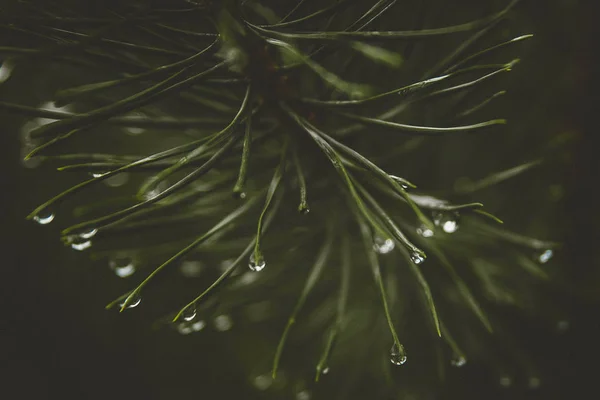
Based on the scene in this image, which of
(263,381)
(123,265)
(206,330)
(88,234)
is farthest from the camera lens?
(206,330)

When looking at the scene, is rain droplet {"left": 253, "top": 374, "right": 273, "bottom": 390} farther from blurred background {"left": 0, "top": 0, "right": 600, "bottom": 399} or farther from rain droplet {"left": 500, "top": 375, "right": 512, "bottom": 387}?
rain droplet {"left": 500, "top": 375, "right": 512, "bottom": 387}

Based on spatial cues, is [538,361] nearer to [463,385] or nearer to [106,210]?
[463,385]

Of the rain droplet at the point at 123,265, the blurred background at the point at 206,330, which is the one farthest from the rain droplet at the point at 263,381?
the rain droplet at the point at 123,265

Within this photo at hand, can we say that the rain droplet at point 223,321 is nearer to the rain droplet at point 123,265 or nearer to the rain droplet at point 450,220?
the rain droplet at point 123,265

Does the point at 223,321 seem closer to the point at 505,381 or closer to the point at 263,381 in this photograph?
the point at 263,381

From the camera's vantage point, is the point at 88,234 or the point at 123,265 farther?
the point at 123,265

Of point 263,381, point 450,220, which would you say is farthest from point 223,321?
point 450,220

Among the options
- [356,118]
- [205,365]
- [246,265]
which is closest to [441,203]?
[356,118]
